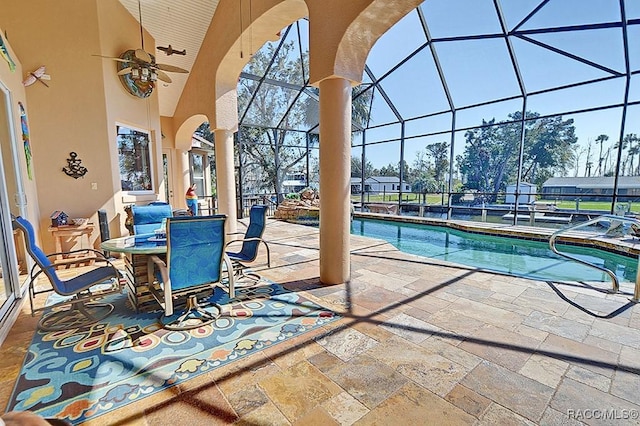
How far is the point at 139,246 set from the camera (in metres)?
2.64

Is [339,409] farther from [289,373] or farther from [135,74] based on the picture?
[135,74]

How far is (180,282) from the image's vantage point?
2.41m

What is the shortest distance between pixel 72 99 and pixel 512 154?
1417 centimetres

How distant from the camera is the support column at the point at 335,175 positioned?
10.6ft

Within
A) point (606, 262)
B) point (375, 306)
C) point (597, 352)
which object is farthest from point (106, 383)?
point (606, 262)

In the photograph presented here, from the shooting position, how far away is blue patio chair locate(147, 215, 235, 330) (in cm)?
227

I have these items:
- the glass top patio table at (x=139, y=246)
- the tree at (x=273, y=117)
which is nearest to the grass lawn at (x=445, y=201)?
the tree at (x=273, y=117)

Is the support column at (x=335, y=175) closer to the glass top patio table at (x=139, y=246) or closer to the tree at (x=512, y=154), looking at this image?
the glass top patio table at (x=139, y=246)

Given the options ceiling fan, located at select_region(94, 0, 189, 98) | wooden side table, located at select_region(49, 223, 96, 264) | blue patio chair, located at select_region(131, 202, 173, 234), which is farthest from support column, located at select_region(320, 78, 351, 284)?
wooden side table, located at select_region(49, 223, 96, 264)

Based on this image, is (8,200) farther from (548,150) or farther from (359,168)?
(548,150)

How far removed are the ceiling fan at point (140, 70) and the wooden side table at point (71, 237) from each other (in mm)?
2414

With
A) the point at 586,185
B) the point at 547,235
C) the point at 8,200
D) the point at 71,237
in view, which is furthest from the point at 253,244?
the point at 586,185

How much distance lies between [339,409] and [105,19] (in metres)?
6.49

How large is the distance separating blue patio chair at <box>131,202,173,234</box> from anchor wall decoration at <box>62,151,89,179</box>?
1473 millimetres
